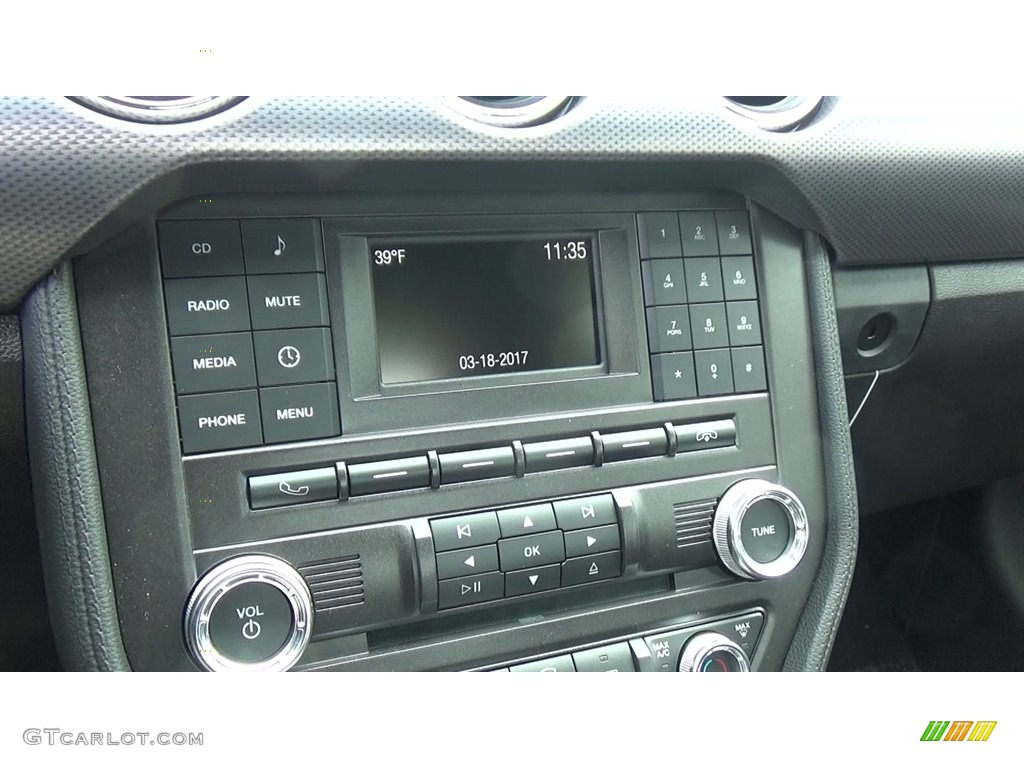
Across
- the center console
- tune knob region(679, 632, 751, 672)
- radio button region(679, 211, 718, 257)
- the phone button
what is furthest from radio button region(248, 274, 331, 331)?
tune knob region(679, 632, 751, 672)

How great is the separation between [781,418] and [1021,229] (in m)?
0.36

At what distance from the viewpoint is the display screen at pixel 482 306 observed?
68 centimetres

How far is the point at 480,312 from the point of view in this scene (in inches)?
27.4

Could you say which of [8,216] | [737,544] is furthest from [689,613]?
[8,216]

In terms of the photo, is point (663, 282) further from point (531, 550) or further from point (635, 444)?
point (531, 550)

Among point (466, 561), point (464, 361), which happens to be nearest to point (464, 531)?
point (466, 561)

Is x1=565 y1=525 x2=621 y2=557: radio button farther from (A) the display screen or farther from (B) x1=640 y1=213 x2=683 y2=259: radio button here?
(B) x1=640 y1=213 x2=683 y2=259: radio button

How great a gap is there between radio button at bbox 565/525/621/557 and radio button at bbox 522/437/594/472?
0.06 meters

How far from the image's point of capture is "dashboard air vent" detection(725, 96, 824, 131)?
0.75 m

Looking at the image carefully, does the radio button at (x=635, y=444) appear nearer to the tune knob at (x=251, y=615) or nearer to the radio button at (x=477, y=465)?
the radio button at (x=477, y=465)

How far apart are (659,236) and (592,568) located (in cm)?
30

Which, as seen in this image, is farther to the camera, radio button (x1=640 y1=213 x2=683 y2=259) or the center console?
radio button (x1=640 y1=213 x2=683 y2=259)

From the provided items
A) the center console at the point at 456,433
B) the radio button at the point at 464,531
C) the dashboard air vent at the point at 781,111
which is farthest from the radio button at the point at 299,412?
the dashboard air vent at the point at 781,111
